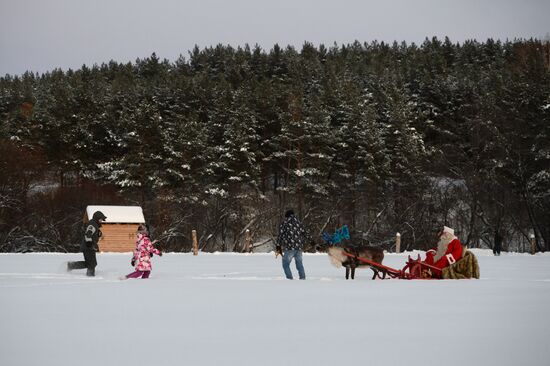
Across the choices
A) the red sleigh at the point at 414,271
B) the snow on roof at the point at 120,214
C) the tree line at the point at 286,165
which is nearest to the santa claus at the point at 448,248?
the red sleigh at the point at 414,271

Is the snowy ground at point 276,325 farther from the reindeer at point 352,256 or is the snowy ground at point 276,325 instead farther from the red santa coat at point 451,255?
→ the reindeer at point 352,256

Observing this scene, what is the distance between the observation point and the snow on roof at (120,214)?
36375mm

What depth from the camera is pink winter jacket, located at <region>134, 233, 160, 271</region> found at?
14891 millimetres

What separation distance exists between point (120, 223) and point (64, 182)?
19.0 metres

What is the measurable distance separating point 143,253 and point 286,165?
41.0 metres

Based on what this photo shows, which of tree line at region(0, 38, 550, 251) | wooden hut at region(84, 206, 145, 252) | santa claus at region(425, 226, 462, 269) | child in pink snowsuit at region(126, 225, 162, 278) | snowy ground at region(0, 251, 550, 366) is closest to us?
snowy ground at region(0, 251, 550, 366)

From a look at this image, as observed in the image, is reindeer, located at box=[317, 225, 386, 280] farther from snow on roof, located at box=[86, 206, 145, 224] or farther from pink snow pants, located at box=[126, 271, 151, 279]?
snow on roof, located at box=[86, 206, 145, 224]

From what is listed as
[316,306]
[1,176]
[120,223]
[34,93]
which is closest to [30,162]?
[1,176]

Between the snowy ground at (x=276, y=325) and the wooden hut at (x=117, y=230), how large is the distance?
24305 mm

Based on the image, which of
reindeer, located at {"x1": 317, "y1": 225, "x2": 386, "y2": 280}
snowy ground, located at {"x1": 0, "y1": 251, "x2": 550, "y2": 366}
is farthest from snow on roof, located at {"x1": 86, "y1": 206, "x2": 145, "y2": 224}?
snowy ground, located at {"x1": 0, "y1": 251, "x2": 550, "y2": 366}

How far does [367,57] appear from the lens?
3250 inches

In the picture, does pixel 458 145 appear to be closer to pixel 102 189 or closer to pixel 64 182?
pixel 102 189

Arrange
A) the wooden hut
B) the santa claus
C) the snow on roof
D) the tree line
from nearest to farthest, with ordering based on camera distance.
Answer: the santa claus, the wooden hut, the snow on roof, the tree line

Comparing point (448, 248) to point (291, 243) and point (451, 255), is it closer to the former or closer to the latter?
point (451, 255)
